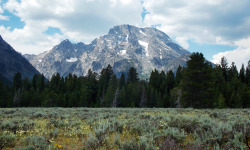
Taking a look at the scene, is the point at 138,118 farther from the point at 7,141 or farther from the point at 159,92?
the point at 159,92

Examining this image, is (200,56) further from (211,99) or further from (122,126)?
(122,126)

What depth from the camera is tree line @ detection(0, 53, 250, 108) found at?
25938 millimetres

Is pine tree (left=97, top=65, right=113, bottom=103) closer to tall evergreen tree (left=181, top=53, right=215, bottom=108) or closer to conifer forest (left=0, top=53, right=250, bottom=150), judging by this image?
conifer forest (left=0, top=53, right=250, bottom=150)

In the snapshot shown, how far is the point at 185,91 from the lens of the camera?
26.4 m

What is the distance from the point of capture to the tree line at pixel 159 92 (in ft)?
85.1

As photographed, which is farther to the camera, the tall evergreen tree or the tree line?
the tree line

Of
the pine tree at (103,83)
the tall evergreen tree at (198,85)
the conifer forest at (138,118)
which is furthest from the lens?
the pine tree at (103,83)

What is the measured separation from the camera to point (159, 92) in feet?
199

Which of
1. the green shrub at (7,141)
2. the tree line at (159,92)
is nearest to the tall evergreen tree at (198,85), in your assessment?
the tree line at (159,92)

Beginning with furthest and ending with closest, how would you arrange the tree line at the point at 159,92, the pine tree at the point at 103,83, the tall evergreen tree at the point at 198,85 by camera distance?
the pine tree at the point at 103,83 → the tree line at the point at 159,92 → the tall evergreen tree at the point at 198,85

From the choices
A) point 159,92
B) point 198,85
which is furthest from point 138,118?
point 159,92

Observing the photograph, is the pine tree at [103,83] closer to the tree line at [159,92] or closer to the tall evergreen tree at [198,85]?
the tree line at [159,92]

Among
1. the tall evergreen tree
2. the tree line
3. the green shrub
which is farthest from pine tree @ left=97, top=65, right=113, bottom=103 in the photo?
the green shrub

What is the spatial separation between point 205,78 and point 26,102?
5884cm
